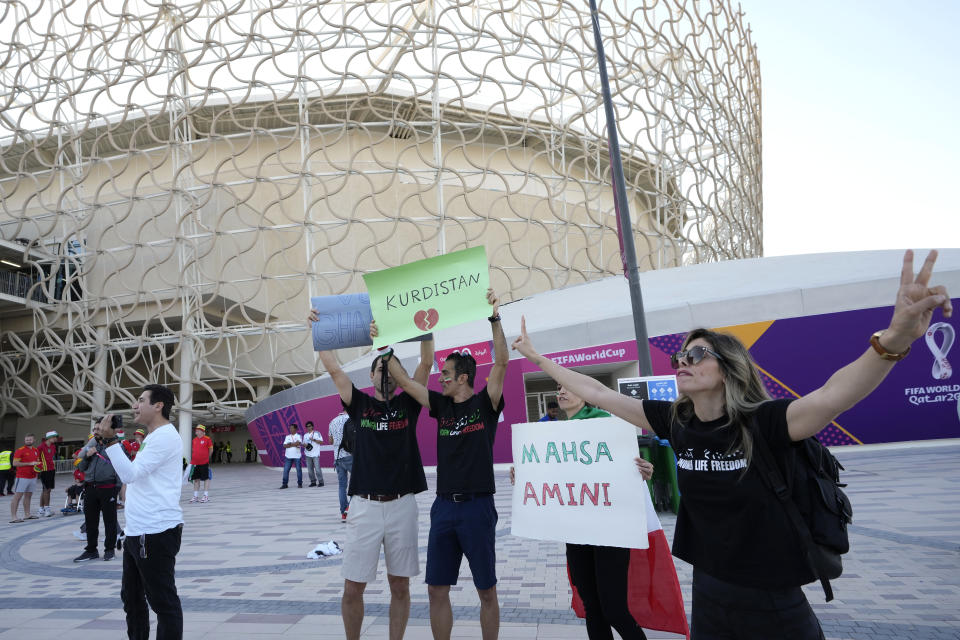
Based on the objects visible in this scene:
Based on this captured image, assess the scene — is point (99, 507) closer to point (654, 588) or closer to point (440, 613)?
point (440, 613)

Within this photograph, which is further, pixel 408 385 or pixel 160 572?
pixel 408 385

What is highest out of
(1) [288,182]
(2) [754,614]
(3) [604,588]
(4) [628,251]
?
(1) [288,182]

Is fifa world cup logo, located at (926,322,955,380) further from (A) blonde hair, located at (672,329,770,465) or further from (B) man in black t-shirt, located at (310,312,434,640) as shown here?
(A) blonde hair, located at (672,329,770,465)

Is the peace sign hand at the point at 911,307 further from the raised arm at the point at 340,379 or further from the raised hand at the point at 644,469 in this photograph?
the raised arm at the point at 340,379

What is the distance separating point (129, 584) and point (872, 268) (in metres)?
16.3

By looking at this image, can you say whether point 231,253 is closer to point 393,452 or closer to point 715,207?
point 715,207

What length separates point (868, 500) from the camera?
8.96 meters

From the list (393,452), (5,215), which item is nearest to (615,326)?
(393,452)

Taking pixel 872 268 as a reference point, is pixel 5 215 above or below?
above

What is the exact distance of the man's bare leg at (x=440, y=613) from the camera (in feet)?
12.1

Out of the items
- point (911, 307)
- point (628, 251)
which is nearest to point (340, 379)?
point (911, 307)

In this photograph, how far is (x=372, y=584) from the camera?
6004mm

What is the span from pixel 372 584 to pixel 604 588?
317 cm

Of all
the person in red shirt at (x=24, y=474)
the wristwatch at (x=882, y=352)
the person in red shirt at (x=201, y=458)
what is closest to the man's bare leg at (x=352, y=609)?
the wristwatch at (x=882, y=352)
